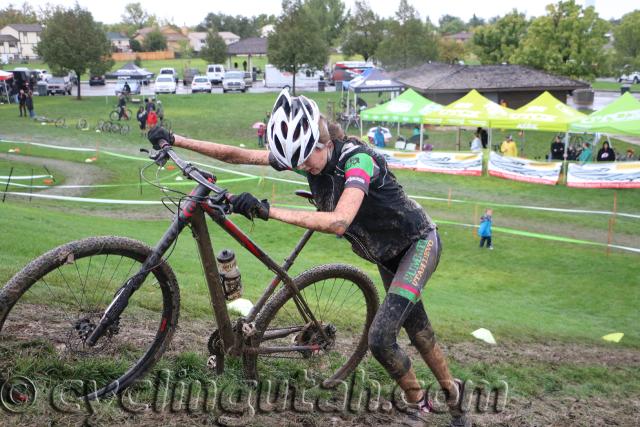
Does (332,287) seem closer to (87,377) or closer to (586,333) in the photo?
(87,377)

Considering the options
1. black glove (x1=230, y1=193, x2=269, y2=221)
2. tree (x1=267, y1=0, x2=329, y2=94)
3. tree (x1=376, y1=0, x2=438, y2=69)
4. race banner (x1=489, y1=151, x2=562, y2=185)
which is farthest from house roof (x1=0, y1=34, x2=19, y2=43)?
black glove (x1=230, y1=193, x2=269, y2=221)

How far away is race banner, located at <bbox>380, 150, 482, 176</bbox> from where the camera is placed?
28.6 metres

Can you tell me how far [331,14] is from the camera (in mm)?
133750

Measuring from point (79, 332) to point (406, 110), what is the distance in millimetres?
29926

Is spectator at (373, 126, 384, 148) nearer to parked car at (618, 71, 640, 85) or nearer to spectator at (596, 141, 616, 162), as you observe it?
spectator at (596, 141, 616, 162)

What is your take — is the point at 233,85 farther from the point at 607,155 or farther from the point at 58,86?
the point at 607,155

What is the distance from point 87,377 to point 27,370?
0.41 metres

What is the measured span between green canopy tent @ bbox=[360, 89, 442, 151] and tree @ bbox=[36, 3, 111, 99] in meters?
33.7

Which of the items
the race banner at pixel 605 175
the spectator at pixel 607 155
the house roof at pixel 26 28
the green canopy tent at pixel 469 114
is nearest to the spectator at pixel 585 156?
the spectator at pixel 607 155

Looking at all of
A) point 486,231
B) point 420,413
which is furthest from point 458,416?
point 486,231

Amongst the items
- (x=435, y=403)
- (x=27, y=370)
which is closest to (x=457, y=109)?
(x=435, y=403)

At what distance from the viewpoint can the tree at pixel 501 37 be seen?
79.4m

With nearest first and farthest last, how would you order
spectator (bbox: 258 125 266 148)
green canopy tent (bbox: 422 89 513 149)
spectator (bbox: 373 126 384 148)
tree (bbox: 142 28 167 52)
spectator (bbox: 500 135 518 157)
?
green canopy tent (bbox: 422 89 513 149) → spectator (bbox: 500 135 518 157) → spectator (bbox: 258 125 266 148) → spectator (bbox: 373 126 384 148) → tree (bbox: 142 28 167 52)

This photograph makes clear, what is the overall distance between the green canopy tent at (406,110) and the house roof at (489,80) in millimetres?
14481
